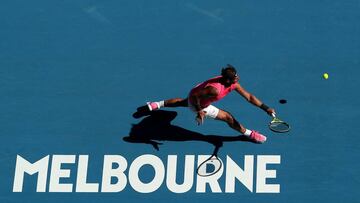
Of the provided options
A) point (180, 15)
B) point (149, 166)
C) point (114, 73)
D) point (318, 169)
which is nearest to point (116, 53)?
point (114, 73)

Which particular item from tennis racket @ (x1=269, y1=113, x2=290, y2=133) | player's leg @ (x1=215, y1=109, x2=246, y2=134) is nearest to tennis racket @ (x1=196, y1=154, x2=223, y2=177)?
player's leg @ (x1=215, y1=109, x2=246, y2=134)

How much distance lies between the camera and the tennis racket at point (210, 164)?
13805 millimetres

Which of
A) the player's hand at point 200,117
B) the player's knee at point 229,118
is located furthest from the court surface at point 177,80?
the player's hand at point 200,117

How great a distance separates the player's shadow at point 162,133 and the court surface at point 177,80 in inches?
3.4

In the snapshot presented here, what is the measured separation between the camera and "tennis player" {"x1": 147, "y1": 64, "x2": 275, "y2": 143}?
13.6 metres

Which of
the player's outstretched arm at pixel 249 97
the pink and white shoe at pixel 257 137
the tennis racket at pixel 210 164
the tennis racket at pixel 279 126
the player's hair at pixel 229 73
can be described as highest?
the player's hair at pixel 229 73

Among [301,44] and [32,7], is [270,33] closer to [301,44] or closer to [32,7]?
[301,44]

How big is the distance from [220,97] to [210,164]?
50.2 inches

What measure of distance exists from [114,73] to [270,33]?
11.4ft

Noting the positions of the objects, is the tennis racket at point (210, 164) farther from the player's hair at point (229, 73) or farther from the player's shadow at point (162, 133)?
the player's hair at point (229, 73)

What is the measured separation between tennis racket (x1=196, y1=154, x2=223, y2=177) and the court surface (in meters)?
0.21

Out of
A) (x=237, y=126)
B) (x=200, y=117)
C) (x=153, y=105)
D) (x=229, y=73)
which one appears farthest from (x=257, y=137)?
(x=153, y=105)

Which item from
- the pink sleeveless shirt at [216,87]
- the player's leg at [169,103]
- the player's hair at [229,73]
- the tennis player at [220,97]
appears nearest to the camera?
the player's hair at [229,73]

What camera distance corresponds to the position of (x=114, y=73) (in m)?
15.7
